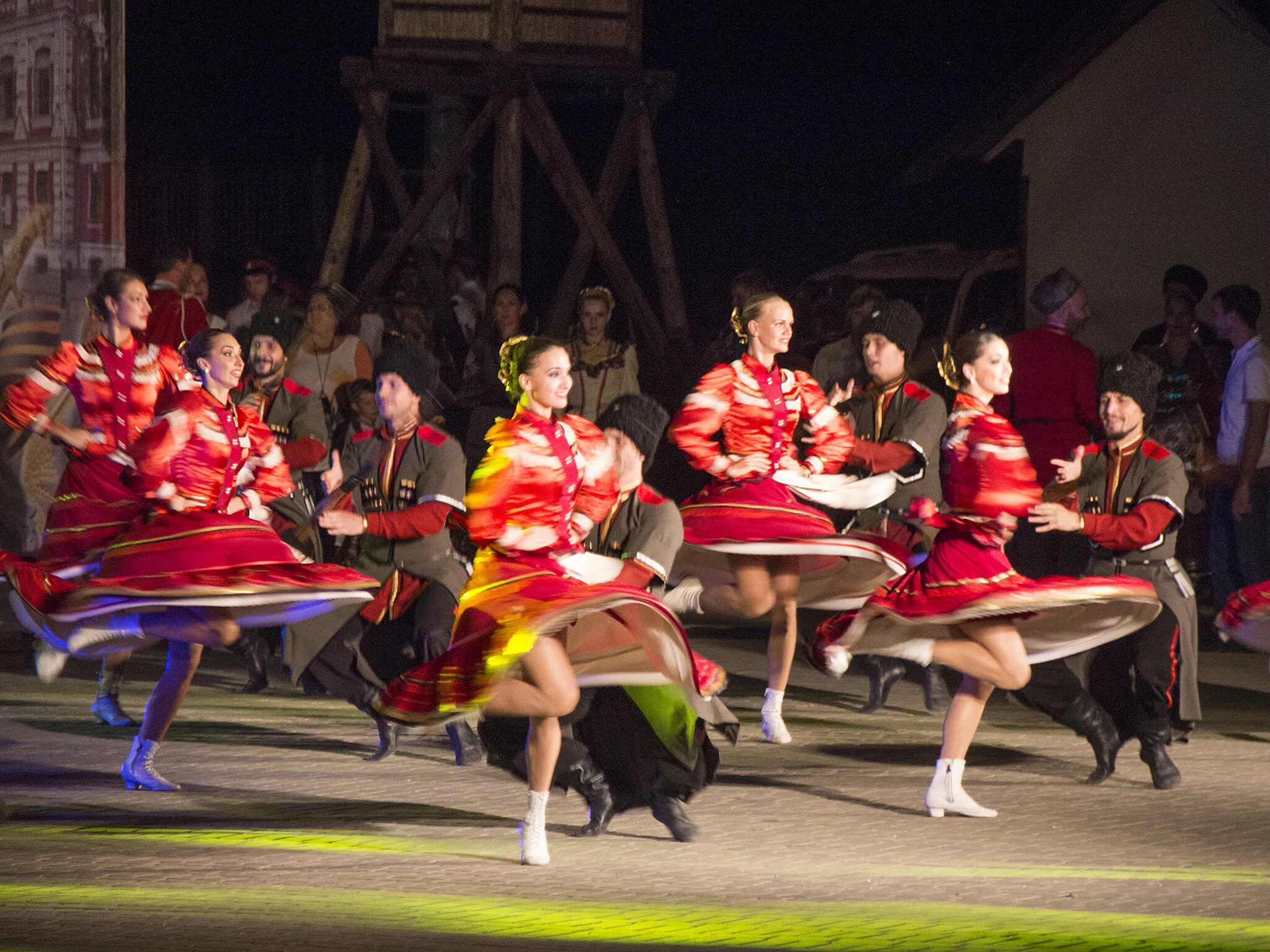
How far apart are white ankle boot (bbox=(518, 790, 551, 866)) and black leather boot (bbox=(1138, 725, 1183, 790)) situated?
279 centimetres

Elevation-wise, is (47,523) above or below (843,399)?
below

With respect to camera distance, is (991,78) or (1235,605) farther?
(991,78)

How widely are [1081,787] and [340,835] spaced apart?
3.02m

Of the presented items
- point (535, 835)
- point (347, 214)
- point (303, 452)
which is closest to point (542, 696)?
point (535, 835)

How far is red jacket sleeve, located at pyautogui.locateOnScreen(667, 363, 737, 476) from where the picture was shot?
9.40 m

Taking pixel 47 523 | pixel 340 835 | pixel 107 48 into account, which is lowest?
pixel 340 835

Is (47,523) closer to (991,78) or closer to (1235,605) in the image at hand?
(1235,605)

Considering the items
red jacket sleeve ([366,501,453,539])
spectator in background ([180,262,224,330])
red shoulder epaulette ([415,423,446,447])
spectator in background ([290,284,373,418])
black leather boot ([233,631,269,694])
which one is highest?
spectator in background ([180,262,224,330])

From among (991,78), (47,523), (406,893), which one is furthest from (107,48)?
(991,78)

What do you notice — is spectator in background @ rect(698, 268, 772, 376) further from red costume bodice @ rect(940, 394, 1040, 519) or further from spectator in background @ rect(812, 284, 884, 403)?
red costume bodice @ rect(940, 394, 1040, 519)

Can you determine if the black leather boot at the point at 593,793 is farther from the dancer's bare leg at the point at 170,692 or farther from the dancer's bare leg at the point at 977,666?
the dancer's bare leg at the point at 170,692

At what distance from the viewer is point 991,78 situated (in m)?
22.5

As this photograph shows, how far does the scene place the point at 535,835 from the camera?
6992mm

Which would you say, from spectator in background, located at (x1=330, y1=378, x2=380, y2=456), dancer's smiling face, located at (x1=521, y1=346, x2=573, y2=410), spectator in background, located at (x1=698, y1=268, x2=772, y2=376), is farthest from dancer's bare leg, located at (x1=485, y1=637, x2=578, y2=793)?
spectator in background, located at (x1=330, y1=378, x2=380, y2=456)
